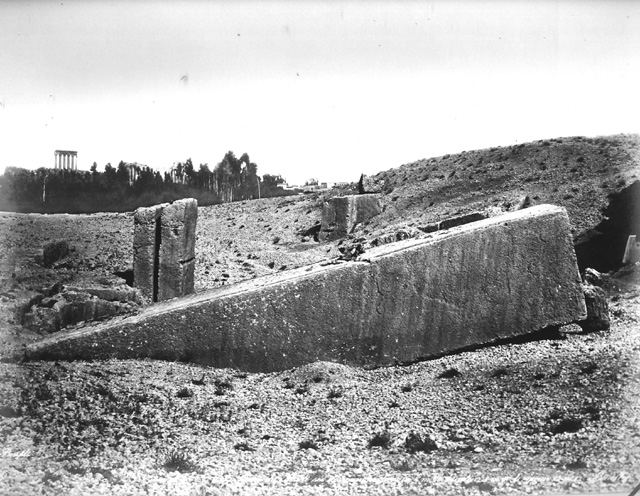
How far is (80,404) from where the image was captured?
21.6 ft

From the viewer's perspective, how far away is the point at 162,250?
37.9 ft

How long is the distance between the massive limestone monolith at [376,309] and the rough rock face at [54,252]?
7.19m

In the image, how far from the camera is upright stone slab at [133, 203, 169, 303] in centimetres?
1162

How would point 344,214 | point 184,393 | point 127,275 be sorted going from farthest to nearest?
point 344,214 → point 127,275 → point 184,393

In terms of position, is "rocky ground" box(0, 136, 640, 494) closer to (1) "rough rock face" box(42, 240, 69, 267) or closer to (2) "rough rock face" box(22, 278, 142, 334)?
(2) "rough rock face" box(22, 278, 142, 334)

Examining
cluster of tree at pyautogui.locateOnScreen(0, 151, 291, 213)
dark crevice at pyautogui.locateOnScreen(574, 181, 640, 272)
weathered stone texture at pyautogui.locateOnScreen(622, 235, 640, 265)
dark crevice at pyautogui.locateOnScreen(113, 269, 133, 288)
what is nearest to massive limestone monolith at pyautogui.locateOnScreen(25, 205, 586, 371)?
dark crevice at pyautogui.locateOnScreen(113, 269, 133, 288)

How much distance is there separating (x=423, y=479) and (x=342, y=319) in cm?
305

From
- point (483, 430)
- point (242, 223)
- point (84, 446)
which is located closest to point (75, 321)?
point (84, 446)

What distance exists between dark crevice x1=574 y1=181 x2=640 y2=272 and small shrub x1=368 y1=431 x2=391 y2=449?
Result: 9449mm

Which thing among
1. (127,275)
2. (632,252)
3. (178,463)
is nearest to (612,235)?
(632,252)

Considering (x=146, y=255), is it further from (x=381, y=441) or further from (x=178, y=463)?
(x=381, y=441)

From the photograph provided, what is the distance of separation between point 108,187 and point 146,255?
16.5ft

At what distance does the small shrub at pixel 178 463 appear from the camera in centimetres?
564

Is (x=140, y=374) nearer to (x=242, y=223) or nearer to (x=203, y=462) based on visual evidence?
(x=203, y=462)
